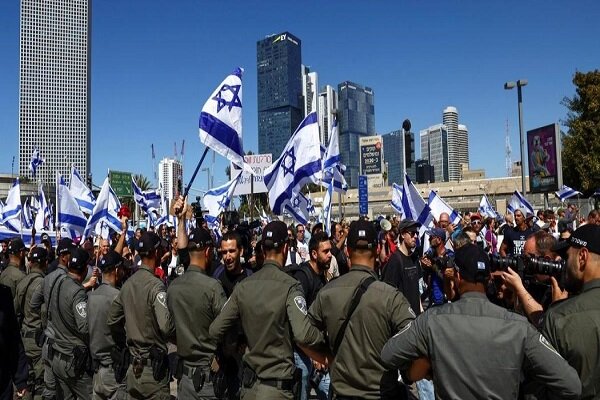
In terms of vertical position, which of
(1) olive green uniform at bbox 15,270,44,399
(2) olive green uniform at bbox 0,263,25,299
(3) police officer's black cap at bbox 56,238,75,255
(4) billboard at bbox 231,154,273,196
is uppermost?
(4) billboard at bbox 231,154,273,196

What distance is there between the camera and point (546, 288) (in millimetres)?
3895

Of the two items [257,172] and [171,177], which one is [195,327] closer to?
[257,172]

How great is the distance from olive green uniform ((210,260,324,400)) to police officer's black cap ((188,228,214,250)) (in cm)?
91

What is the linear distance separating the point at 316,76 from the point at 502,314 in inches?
6349

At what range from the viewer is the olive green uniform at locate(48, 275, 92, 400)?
5.72 metres

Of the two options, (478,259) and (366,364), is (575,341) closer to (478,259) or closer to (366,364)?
(478,259)

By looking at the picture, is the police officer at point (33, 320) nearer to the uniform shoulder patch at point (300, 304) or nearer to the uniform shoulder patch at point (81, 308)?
the uniform shoulder patch at point (81, 308)

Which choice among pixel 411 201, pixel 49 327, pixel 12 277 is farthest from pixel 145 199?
pixel 49 327

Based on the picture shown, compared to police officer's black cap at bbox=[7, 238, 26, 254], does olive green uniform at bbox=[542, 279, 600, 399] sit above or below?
below

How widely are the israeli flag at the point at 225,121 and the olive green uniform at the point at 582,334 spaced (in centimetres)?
584

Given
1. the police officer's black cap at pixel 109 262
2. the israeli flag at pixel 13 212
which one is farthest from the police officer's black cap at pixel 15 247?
the israeli flag at pixel 13 212

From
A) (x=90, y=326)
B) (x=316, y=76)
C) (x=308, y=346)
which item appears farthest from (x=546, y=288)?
(x=316, y=76)

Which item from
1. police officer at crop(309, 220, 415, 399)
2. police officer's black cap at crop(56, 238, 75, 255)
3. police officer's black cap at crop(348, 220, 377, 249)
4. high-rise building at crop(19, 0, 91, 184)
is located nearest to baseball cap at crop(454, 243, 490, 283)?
police officer at crop(309, 220, 415, 399)

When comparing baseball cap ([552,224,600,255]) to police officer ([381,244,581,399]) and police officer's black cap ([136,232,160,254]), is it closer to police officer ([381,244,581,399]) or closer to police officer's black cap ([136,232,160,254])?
police officer ([381,244,581,399])
